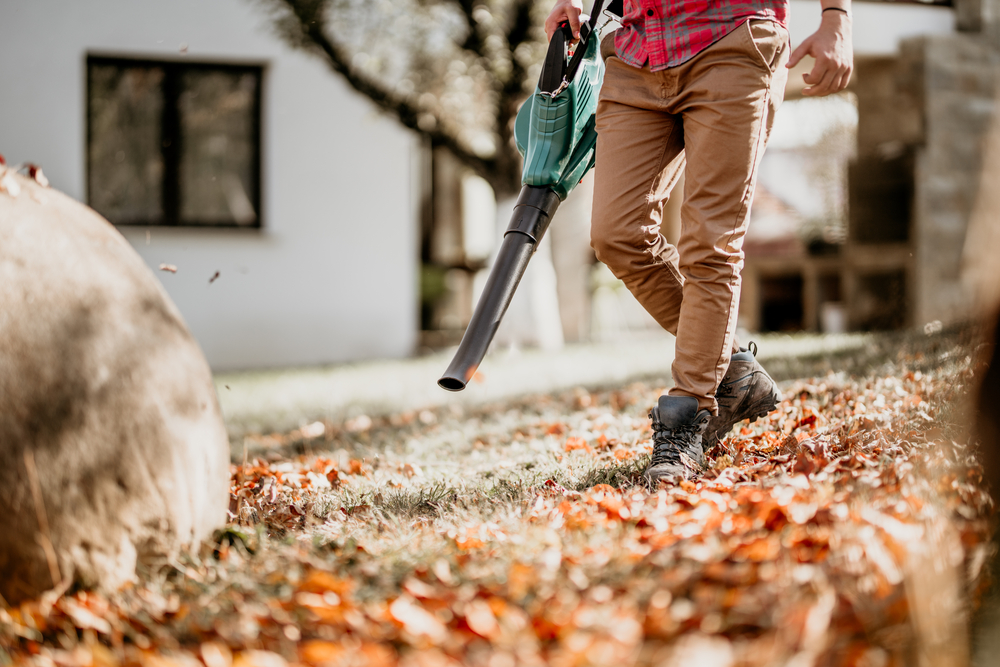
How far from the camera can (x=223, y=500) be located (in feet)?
6.48

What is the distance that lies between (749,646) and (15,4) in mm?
8444

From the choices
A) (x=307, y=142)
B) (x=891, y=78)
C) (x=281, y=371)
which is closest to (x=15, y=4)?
(x=307, y=142)

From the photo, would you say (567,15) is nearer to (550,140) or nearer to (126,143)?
(550,140)

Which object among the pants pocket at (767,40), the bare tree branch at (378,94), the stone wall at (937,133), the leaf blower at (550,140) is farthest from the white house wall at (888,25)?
the pants pocket at (767,40)

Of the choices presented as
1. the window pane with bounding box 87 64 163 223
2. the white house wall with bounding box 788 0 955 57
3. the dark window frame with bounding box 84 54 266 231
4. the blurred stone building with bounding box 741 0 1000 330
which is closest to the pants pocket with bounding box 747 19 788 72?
the blurred stone building with bounding box 741 0 1000 330

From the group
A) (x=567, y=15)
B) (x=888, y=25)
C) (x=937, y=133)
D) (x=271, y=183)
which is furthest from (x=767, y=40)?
(x=271, y=183)

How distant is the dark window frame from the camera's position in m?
7.84

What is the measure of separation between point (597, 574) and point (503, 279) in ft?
3.48

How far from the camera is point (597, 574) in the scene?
1.51 m

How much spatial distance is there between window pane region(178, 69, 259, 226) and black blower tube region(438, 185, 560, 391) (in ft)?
20.6

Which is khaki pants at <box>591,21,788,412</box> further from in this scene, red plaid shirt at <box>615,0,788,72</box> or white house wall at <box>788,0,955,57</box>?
white house wall at <box>788,0,955,57</box>

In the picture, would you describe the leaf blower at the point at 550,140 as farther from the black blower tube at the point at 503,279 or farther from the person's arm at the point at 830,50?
the person's arm at the point at 830,50

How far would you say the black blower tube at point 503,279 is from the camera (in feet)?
7.36

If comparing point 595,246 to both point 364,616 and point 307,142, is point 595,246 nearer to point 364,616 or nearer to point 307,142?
point 364,616
